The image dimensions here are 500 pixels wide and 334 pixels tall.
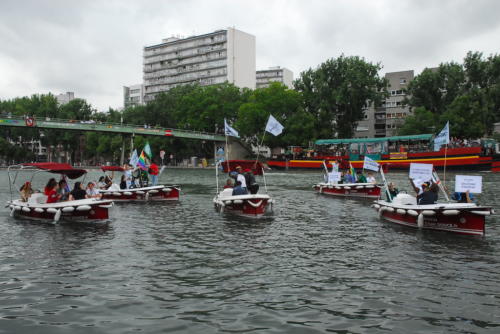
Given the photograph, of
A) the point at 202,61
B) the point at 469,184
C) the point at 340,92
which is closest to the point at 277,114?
the point at 340,92

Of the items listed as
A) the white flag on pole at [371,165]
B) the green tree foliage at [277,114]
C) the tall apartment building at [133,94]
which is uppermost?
the tall apartment building at [133,94]

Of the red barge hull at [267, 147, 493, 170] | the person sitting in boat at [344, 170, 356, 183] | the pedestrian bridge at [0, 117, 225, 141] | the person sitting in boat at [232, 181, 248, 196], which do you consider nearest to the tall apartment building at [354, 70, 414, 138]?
the pedestrian bridge at [0, 117, 225, 141]

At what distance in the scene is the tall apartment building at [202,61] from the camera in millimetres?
129125

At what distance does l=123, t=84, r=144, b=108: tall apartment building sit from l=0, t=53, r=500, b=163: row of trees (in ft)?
147

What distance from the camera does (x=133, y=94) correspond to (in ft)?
546

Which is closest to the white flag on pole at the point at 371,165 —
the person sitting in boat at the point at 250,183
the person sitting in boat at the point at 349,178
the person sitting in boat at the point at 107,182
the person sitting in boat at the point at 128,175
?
the person sitting in boat at the point at 250,183

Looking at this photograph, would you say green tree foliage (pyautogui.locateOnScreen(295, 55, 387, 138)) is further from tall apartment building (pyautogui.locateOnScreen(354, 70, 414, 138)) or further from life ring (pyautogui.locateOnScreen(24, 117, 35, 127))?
life ring (pyautogui.locateOnScreen(24, 117, 35, 127))

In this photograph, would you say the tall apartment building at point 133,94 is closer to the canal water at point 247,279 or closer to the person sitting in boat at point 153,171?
the person sitting in boat at point 153,171

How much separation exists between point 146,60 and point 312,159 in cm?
10014

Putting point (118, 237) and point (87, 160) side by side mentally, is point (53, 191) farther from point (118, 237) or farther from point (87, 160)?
point (87, 160)

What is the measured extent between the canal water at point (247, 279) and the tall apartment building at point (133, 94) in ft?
500

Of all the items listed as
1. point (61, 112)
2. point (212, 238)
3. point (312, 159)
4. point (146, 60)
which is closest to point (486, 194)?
point (212, 238)

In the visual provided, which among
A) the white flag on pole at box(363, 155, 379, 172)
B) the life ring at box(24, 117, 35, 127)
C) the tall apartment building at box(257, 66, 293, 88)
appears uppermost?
the tall apartment building at box(257, 66, 293, 88)

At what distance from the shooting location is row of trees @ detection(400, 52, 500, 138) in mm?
65188
